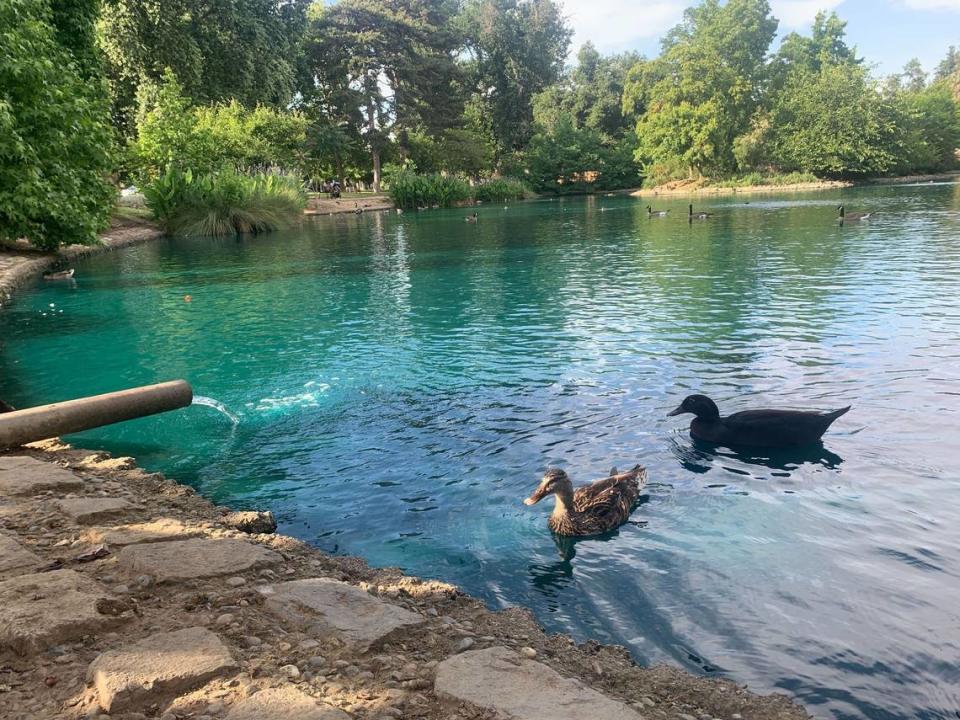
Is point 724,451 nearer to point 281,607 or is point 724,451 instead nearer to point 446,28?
point 281,607

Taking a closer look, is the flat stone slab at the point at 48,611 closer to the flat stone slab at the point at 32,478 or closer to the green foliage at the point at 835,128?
the flat stone slab at the point at 32,478

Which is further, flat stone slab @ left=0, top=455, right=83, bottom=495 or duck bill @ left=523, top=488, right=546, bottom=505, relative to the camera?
duck bill @ left=523, top=488, right=546, bottom=505

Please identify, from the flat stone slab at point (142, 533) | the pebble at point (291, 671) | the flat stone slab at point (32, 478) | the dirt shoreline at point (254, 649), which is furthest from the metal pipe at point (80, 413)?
the pebble at point (291, 671)

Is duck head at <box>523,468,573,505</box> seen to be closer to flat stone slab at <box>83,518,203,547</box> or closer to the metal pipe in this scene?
flat stone slab at <box>83,518,203,547</box>

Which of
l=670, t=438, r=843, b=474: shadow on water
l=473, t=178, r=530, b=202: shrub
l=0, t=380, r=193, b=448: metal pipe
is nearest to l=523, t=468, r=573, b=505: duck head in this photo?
l=670, t=438, r=843, b=474: shadow on water

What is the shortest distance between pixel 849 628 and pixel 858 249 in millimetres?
19744

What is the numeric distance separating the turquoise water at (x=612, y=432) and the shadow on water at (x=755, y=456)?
4cm

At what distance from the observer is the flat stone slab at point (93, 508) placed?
4738 millimetres

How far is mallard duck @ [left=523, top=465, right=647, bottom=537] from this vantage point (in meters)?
5.72

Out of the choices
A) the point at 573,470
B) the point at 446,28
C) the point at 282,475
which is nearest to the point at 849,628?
the point at 573,470

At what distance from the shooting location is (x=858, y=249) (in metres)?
21.3

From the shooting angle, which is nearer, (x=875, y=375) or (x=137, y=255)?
(x=875, y=375)

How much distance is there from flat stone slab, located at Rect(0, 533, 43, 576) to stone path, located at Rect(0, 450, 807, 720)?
A: 12 millimetres

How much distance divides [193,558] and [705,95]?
82.2 m
